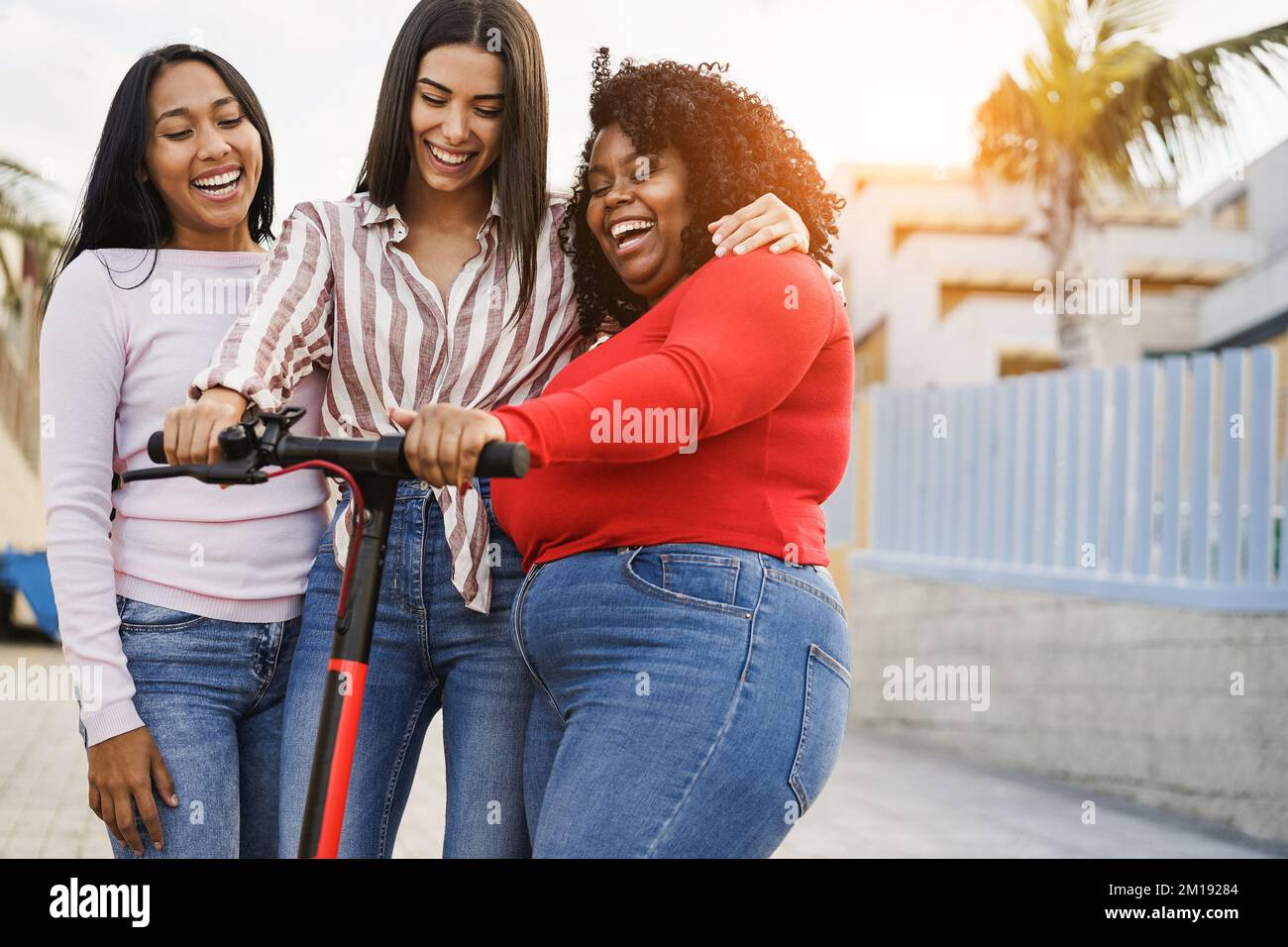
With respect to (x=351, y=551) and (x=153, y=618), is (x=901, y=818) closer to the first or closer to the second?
(x=153, y=618)

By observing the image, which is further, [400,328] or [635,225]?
[400,328]

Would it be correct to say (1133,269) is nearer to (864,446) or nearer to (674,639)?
(864,446)

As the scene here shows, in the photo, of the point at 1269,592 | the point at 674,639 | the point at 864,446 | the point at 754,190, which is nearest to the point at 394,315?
the point at 754,190

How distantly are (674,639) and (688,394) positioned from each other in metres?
0.30

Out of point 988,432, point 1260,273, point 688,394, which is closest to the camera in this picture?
point 688,394

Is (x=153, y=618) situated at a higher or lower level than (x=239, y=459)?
lower

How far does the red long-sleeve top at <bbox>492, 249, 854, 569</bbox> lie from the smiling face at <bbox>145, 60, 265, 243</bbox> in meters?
0.79

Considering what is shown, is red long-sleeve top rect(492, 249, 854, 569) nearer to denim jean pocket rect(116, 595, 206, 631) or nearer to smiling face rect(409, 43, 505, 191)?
smiling face rect(409, 43, 505, 191)

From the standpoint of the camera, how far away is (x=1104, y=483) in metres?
6.92

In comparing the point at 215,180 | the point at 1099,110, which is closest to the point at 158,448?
the point at 215,180

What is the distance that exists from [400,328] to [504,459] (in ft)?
2.40

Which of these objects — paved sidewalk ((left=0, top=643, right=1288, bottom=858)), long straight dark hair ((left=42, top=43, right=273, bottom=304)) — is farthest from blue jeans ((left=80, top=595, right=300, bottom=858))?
paved sidewalk ((left=0, top=643, right=1288, bottom=858))
